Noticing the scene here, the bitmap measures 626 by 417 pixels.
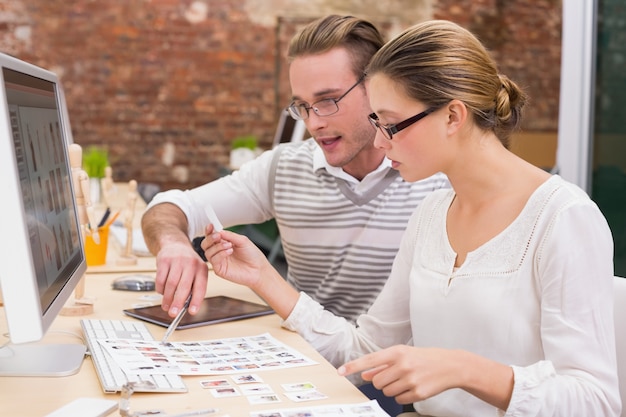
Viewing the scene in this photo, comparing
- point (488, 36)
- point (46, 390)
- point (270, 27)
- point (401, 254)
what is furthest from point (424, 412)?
point (488, 36)

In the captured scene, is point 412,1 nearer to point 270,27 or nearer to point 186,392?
point 270,27

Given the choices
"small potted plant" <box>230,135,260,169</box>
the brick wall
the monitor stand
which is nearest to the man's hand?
the monitor stand

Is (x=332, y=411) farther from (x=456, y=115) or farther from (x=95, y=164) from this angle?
(x=95, y=164)

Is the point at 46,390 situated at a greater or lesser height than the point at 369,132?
lesser

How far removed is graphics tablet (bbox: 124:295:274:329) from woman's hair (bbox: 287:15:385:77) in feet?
2.20

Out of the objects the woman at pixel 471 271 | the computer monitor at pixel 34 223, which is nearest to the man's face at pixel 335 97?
the woman at pixel 471 271

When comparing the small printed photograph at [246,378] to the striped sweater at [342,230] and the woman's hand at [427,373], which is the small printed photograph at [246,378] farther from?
the striped sweater at [342,230]

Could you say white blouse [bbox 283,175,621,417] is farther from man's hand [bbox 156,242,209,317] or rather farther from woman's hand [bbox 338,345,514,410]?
man's hand [bbox 156,242,209,317]

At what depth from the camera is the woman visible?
1210mm

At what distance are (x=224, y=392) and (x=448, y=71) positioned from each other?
0.69 meters

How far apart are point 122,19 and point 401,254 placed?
509cm

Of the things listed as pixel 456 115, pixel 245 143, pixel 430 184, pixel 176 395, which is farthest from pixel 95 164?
pixel 176 395

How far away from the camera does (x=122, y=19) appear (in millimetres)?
6176

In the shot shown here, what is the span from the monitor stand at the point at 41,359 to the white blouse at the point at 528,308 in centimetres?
44
